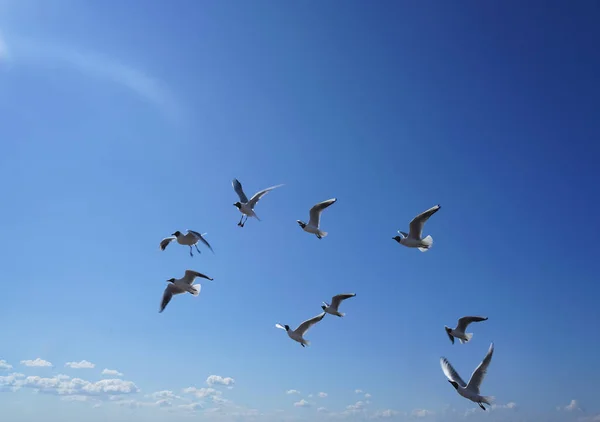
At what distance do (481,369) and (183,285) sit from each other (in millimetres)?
13334

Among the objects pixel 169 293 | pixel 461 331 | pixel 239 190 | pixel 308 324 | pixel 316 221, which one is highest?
pixel 239 190

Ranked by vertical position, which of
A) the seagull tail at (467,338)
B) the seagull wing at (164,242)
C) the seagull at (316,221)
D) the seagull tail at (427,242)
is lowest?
the seagull tail at (467,338)

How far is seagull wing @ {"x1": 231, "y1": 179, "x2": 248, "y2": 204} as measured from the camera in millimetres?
26188

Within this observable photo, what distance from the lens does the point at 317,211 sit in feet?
85.8

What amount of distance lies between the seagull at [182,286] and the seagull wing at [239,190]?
15.2 ft

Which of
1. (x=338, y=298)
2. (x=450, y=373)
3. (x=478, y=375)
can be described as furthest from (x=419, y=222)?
(x=478, y=375)

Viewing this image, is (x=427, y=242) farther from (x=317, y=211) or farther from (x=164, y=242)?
(x=164, y=242)

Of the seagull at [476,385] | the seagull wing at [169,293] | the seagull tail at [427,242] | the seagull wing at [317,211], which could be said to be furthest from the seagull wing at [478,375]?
the seagull wing at [169,293]

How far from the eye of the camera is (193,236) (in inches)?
931

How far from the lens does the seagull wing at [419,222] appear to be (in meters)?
22.6

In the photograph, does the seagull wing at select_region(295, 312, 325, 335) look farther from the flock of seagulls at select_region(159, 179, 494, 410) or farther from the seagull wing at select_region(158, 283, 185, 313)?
the seagull wing at select_region(158, 283, 185, 313)

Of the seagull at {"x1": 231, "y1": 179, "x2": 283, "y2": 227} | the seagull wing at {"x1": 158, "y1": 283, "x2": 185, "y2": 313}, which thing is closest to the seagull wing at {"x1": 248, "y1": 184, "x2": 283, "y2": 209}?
the seagull at {"x1": 231, "y1": 179, "x2": 283, "y2": 227}

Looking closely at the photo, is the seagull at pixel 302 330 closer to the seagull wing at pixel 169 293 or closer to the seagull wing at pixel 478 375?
the seagull wing at pixel 169 293

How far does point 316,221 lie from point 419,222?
5.57 meters
